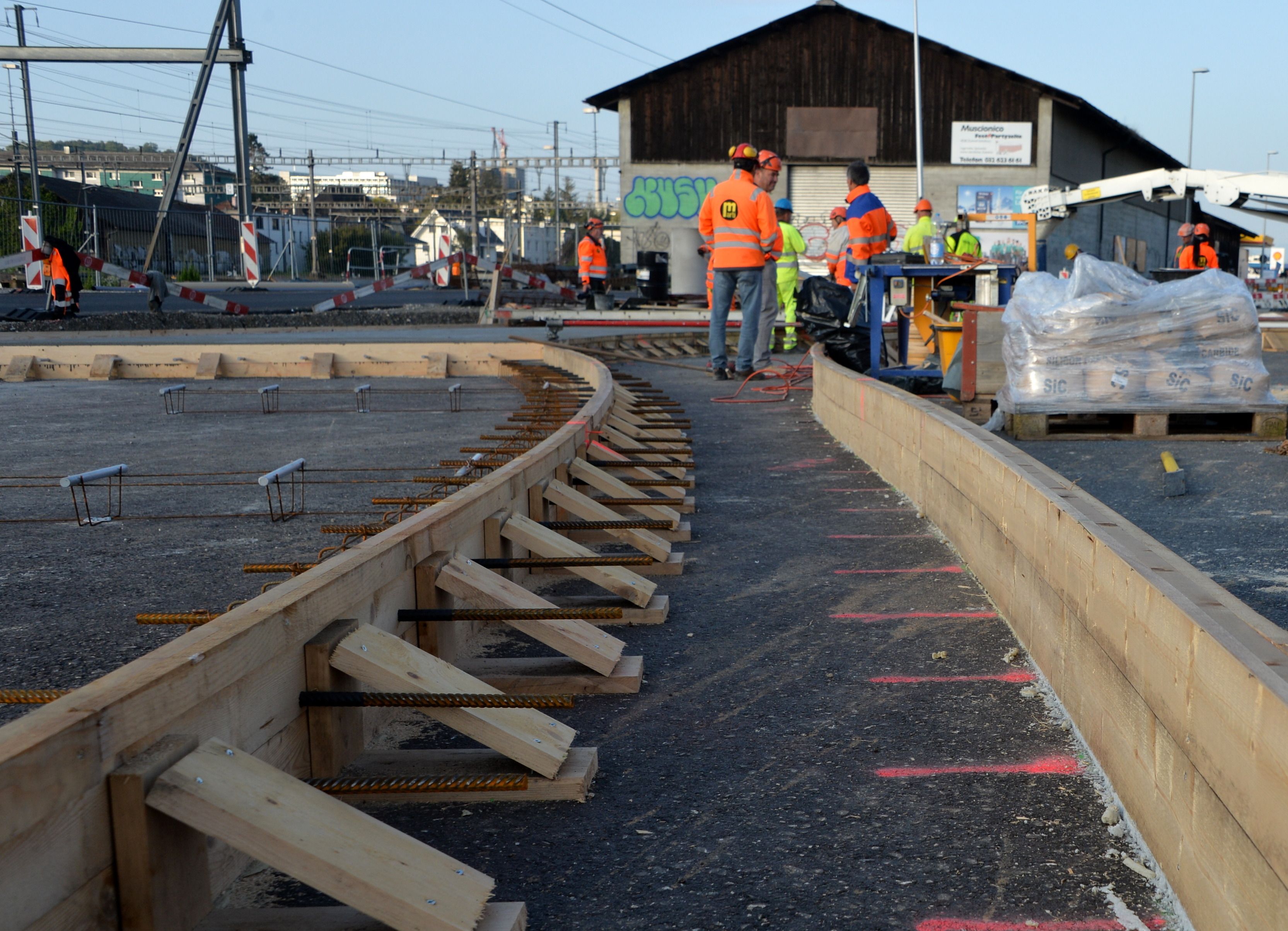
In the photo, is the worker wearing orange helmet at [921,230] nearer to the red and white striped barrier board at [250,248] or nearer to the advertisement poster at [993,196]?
the red and white striped barrier board at [250,248]

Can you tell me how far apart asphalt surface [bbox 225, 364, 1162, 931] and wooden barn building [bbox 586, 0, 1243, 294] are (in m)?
31.3

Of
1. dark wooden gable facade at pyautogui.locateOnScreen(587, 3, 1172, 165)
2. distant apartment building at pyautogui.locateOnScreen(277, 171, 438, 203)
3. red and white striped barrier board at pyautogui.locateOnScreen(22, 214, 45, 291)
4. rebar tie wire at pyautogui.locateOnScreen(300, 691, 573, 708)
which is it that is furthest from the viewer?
distant apartment building at pyautogui.locateOnScreen(277, 171, 438, 203)

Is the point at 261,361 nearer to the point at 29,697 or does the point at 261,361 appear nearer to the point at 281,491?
the point at 281,491

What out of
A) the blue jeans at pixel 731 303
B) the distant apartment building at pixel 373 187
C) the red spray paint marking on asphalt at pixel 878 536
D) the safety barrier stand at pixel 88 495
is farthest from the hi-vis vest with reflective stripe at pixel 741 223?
the distant apartment building at pixel 373 187

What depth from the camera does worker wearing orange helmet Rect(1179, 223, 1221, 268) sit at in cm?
1666

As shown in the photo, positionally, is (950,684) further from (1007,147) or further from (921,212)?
(1007,147)

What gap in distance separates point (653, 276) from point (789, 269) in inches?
453

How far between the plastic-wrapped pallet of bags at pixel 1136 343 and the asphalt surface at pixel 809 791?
3.66m

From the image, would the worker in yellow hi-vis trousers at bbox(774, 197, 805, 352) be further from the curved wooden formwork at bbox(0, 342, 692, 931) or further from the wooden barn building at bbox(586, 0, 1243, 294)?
the wooden barn building at bbox(586, 0, 1243, 294)

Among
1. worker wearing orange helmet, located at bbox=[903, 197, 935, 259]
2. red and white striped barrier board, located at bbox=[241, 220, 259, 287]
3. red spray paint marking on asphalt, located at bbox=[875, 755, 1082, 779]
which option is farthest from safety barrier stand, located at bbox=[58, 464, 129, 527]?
red and white striped barrier board, located at bbox=[241, 220, 259, 287]

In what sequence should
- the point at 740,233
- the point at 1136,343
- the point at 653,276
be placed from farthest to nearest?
the point at 653,276
the point at 740,233
the point at 1136,343

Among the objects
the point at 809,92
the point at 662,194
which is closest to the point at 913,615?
the point at 662,194

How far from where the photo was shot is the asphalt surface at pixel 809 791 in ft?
8.23

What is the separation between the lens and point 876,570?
5.14 m
